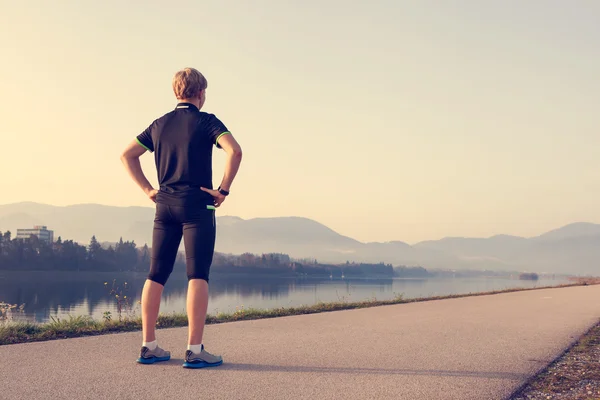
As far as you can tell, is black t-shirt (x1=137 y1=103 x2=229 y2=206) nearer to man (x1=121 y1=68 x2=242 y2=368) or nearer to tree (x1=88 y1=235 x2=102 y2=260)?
man (x1=121 y1=68 x2=242 y2=368)

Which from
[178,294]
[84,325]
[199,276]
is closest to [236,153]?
[199,276]

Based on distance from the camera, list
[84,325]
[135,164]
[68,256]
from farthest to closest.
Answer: [68,256]
[84,325]
[135,164]

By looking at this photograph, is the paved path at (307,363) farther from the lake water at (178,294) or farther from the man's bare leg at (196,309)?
the lake water at (178,294)

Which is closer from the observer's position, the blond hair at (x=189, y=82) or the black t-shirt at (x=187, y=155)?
the black t-shirt at (x=187, y=155)

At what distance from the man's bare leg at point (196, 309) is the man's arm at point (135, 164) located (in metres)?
0.97

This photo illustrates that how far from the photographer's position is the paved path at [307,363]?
12.4ft

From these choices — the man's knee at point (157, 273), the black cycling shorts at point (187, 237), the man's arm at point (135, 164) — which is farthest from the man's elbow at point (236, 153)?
the man's knee at point (157, 273)

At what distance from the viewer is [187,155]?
14.7 feet

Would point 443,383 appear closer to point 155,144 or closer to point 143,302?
point 143,302

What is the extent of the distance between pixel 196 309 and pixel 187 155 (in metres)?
1.24

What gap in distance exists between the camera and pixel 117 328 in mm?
6715

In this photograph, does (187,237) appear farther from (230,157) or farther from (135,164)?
(135,164)

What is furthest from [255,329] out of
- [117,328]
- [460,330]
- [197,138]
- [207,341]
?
[197,138]

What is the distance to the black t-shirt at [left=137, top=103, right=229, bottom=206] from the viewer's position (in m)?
4.46
